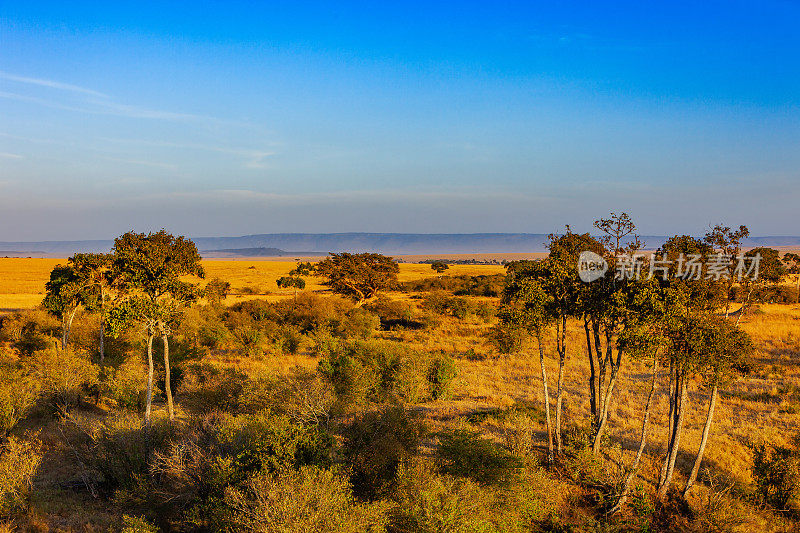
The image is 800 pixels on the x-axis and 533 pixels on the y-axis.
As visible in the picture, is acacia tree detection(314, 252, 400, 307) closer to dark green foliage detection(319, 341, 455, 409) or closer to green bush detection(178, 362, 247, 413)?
dark green foliage detection(319, 341, 455, 409)

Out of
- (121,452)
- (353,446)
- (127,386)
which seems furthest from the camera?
(127,386)

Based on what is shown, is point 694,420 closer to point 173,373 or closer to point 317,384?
point 317,384

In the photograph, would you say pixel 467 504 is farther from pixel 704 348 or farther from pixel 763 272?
pixel 763 272

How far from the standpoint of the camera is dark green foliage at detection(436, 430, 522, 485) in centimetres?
1101

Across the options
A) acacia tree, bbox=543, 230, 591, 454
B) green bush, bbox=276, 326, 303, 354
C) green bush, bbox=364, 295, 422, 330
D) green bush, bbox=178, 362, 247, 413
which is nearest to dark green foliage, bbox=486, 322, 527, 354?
green bush, bbox=364, 295, 422, 330

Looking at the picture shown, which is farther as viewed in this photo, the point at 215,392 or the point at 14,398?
the point at 215,392

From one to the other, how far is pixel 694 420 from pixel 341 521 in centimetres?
1610

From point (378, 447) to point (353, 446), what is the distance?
0.75 m

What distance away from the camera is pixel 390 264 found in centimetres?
4994

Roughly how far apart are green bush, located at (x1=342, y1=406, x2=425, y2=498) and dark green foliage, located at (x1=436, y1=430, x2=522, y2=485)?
93cm

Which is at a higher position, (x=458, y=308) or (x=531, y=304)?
(x=531, y=304)

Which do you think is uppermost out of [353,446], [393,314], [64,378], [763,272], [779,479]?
[763,272]

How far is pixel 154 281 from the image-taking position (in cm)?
1413

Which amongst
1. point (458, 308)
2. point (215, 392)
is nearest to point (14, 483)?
point (215, 392)
